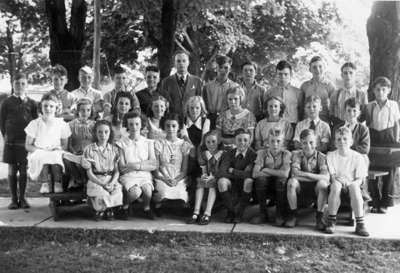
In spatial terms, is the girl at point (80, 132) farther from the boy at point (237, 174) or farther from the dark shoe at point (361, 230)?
the dark shoe at point (361, 230)

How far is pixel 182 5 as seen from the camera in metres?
10.1

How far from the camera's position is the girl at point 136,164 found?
6.39m

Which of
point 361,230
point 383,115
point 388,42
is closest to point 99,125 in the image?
point 361,230

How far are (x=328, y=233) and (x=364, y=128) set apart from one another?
4.60 feet

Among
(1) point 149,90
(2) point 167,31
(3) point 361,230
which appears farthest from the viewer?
(2) point 167,31

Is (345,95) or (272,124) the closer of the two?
(272,124)

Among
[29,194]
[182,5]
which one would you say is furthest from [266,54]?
[29,194]

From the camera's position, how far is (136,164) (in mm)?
6477

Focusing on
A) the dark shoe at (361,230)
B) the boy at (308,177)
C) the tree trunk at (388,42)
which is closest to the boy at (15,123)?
the boy at (308,177)

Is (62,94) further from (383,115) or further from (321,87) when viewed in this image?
(383,115)

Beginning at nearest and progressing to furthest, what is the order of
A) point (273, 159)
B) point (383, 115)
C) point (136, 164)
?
point (273, 159) → point (136, 164) → point (383, 115)

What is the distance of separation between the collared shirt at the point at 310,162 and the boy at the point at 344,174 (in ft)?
0.26

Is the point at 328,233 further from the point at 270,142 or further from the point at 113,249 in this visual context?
the point at 113,249

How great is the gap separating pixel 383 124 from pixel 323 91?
2.80ft
